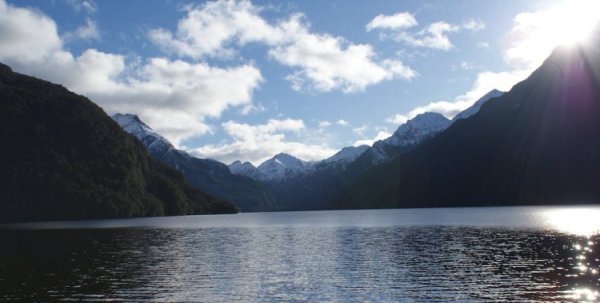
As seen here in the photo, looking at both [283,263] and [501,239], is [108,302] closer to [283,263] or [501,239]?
[283,263]

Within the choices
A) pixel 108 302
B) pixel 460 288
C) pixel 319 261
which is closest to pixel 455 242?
pixel 319 261

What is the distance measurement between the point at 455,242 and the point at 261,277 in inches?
2133

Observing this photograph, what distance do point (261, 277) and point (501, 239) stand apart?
63697 millimetres

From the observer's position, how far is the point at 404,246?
98.3 m

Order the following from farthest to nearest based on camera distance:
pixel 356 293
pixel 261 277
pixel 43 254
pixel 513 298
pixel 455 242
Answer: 1. pixel 455 242
2. pixel 43 254
3. pixel 261 277
4. pixel 356 293
5. pixel 513 298

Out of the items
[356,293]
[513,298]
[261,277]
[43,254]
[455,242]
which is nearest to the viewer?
[513,298]

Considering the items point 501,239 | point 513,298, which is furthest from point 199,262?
point 501,239

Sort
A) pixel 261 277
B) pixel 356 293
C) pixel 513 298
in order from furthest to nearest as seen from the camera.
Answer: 1. pixel 261 277
2. pixel 356 293
3. pixel 513 298

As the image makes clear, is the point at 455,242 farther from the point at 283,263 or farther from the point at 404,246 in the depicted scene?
the point at 283,263

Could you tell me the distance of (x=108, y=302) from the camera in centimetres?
4991

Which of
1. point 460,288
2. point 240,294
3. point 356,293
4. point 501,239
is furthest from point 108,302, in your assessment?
point 501,239

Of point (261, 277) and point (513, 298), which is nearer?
point (513, 298)

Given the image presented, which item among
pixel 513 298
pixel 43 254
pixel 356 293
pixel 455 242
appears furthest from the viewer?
pixel 455 242

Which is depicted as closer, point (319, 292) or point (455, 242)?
point (319, 292)
